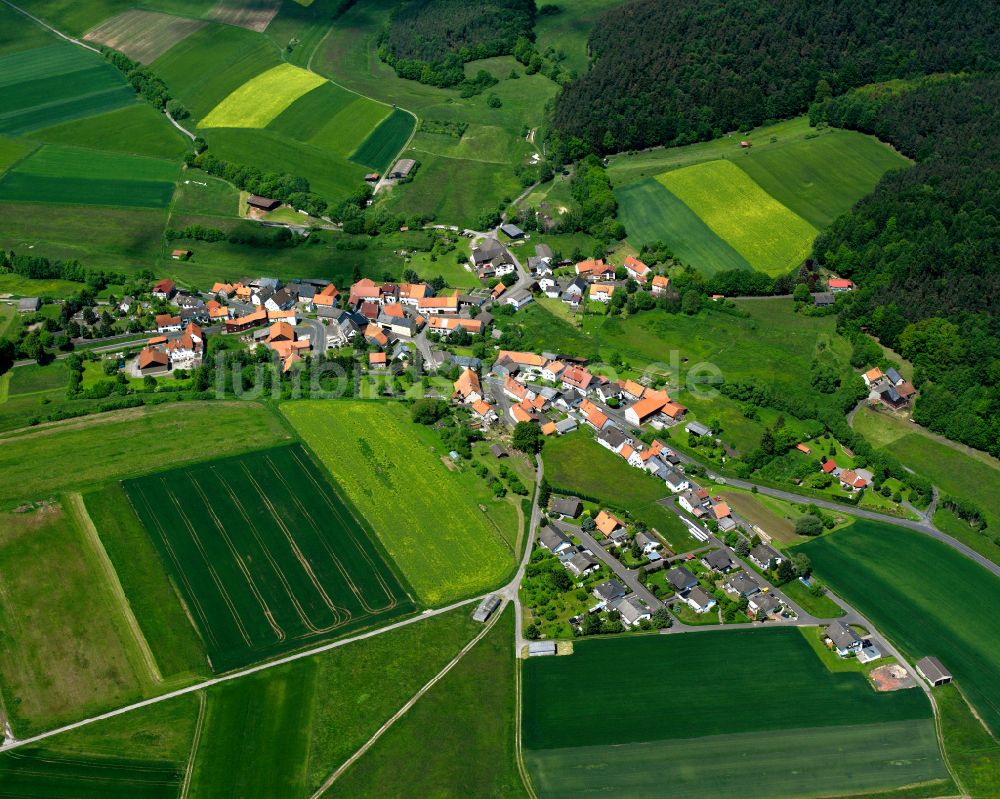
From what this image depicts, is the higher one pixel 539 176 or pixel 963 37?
pixel 963 37

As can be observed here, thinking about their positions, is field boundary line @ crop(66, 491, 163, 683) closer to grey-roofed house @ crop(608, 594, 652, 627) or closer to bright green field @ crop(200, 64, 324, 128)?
grey-roofed house @ crop(608, 594, 652, 627)

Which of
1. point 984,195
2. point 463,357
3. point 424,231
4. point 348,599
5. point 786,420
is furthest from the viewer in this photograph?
point 424,231

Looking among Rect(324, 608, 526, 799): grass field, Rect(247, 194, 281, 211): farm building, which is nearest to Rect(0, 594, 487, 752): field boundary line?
Rect(324, 608, 526, 799): grass field

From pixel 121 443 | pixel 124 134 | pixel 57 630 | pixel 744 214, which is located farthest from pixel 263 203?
pixel 57 630

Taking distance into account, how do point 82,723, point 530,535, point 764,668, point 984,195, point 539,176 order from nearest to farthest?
point 82,723 → point 764,668 → point 530,535 → point 984,195 → point 539,176

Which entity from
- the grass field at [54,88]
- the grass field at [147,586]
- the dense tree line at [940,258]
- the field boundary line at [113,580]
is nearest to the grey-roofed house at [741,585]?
the dense tree line at [940,258]

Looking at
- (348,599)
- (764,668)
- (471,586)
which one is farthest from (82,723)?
(764,668)

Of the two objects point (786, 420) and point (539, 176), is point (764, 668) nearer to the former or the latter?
point (786, 420)
